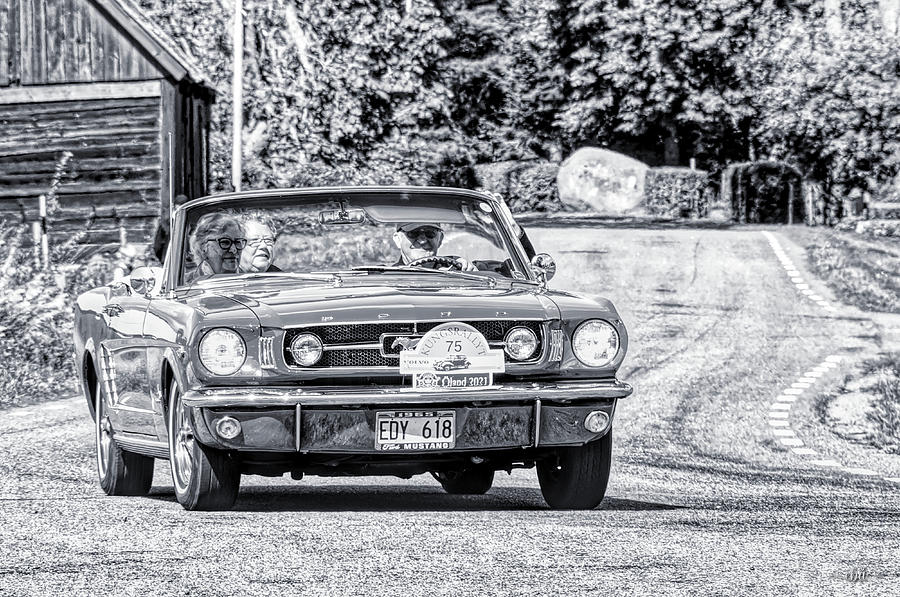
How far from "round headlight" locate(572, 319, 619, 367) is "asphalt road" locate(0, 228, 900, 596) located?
0.70 metres

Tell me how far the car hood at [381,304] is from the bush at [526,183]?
52252 mm

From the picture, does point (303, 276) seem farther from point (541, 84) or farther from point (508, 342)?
point (541, 84)

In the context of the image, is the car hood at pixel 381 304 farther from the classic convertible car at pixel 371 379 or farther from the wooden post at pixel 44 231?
the wooden post at pixel 44 231

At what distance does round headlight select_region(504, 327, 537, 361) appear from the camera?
25.5ft

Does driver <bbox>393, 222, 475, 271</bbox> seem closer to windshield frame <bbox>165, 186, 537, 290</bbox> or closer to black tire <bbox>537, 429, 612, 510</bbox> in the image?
windshield frame <bbox>165, 186, 537, 290</bbox>

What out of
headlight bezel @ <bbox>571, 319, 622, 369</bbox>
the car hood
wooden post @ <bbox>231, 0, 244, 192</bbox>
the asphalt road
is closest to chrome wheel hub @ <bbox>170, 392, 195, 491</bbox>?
the asphalt road

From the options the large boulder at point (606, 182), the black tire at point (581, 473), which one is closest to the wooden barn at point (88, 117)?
the black tire at point (581, 473)

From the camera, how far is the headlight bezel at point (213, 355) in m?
7.52

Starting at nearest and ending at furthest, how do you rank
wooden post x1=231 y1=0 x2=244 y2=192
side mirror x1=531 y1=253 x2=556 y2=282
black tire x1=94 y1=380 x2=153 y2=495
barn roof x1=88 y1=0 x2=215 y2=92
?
side mirror x1=531 y1=253 x2=556 y2=282, black tire x1=94 y1=380 x2=153 y2=495, barn roof x1=88 y1=0 x2=215 y2=92, wooden post x1=231 y1=0 x2=244 y2=192

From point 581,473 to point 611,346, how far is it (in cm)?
65

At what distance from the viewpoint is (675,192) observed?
57.9 m

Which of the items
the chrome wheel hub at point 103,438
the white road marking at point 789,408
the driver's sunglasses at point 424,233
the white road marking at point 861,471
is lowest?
the white road marking at point 789,408

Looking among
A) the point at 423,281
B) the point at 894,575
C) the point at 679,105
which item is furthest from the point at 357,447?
the point at 679,105

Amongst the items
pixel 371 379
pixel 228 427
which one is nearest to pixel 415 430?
pixel 371 379
